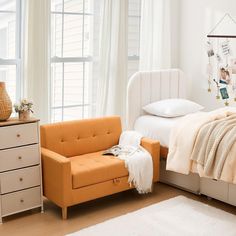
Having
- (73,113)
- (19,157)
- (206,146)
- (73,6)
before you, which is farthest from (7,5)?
(206,146)

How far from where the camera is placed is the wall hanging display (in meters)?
4.69

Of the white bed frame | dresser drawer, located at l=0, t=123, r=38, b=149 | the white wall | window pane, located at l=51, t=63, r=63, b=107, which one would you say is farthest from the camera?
the white wall

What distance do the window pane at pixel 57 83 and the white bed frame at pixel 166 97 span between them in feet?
2.38

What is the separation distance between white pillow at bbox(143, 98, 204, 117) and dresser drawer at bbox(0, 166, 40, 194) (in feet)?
4.81

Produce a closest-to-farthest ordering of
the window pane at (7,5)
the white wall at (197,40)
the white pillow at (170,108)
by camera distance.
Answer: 1. the window pane at (7,5)
2. the white pillow at (170,108)
3. the white wall at (197,40)

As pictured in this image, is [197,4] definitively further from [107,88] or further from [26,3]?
[26,3]

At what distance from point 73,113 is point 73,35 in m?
0.84

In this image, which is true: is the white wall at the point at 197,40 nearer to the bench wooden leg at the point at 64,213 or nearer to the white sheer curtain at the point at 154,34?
the white sheer curtain at the point at 154,34

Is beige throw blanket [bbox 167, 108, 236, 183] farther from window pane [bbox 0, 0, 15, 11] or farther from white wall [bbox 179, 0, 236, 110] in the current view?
window pane [bbox 0, 0, 15, 11]

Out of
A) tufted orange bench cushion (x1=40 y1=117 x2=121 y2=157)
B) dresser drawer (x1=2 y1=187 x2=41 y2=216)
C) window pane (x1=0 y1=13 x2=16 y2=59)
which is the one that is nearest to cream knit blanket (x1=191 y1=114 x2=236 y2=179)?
tufted orange bench cushion (x1=40 y1=117 x2=121 y2=157)

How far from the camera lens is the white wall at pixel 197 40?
4.85 meters

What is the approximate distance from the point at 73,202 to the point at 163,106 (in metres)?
1.51

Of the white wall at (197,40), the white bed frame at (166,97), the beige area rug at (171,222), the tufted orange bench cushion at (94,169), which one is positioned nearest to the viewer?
the beige area rug at (171,222)

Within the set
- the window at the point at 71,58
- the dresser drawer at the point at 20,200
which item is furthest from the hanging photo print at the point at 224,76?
the dresser drawer at the point at 20,200
